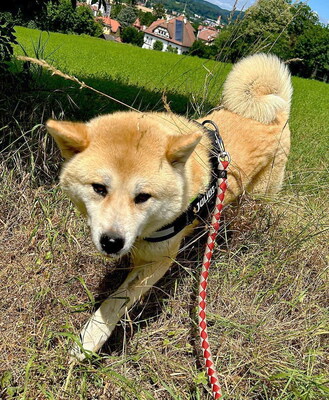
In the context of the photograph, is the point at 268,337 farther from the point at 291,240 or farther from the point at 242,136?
the point at 242,136

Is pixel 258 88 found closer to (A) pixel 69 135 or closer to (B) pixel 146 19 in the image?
(A) pixel 69 135

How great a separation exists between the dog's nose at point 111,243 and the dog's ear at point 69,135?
0.54 metres

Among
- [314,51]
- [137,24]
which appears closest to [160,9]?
[314,51]

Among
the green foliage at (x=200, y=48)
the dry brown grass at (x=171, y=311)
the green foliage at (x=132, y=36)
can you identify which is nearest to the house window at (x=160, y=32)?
the green foliage at (x=132, y=36)

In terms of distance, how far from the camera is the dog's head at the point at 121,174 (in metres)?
1.97

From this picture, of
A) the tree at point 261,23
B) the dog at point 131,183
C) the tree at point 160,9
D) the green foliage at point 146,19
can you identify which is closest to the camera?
the dog at point 131,183

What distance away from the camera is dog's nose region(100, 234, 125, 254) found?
1905 mm

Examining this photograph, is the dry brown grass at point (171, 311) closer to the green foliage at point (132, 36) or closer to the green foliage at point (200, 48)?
the green foliage at point (200, 48)

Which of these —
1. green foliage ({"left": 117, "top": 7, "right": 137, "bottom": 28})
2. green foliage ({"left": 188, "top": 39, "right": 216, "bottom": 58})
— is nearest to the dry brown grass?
green foliage ({"left": 188, "top": 39, "right": 216, "bottom": 58})

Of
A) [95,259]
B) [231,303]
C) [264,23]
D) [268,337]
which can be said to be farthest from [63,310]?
[264,23]

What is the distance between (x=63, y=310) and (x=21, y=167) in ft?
4.57

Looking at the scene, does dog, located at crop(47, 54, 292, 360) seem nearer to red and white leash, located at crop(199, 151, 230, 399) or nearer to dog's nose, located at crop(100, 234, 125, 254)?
dog's nose, located at crop(100, 234, 125, 254)

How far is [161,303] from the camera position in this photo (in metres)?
2.69

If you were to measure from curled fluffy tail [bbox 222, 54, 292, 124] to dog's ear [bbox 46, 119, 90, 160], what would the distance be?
1.64 m
